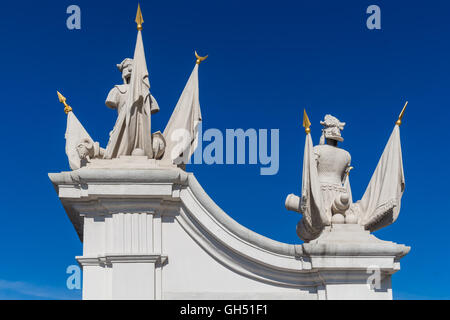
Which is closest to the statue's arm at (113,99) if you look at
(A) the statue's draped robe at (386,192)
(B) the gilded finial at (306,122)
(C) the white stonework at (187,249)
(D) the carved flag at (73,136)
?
(D) the carved flag at (73,136)

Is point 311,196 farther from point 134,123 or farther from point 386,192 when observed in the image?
point 134,123

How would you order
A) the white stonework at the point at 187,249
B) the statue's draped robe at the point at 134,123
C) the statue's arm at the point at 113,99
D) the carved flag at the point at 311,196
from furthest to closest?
the statue's arm at the point at 113,99, the statue's draped robe at the point at 134,123, the carved flag at the point at 311,196, the white stonework at the point at 187,249

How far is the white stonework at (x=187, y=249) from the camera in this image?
34.8ft

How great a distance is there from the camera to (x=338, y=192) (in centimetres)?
1150

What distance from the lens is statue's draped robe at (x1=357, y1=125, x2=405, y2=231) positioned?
445 inches

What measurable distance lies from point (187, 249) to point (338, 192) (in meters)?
2.77

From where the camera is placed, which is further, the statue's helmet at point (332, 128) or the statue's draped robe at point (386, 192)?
the statue's helmet at point (332, 128)

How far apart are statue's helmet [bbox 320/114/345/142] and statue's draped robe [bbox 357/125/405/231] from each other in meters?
0.87


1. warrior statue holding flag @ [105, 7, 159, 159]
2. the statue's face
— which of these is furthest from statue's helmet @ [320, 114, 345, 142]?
the statue's face

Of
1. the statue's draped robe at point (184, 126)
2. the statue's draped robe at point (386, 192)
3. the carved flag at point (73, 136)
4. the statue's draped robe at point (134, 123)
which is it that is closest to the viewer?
the statue's draped robe at point (134, 123)

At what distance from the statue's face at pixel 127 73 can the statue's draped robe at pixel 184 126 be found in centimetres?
100

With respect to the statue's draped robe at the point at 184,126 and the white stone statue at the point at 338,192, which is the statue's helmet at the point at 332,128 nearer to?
the white stone statue at the point at 338,192
